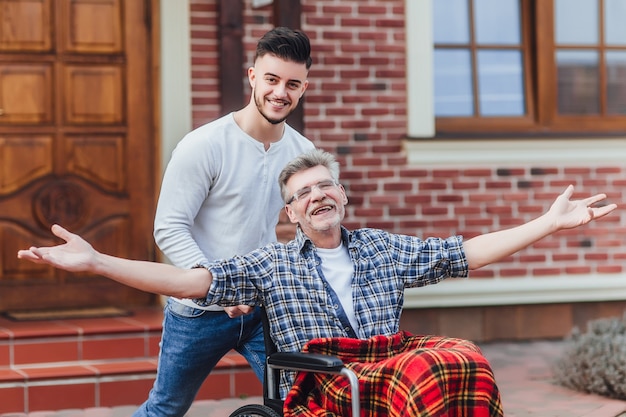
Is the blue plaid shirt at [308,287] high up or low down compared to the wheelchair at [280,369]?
up

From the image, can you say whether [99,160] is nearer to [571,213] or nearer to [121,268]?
[121,268]

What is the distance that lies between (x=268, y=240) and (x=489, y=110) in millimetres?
3930

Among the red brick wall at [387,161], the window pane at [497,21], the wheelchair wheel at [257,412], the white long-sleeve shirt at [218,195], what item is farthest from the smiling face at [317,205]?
the window pane at [497,21]

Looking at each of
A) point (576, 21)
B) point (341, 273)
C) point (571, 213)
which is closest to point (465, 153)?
point (576, 21)

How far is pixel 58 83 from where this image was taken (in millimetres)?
6793

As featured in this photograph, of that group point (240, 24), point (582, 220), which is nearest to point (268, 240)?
point (582, 220)

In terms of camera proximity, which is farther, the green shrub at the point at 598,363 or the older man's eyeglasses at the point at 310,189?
the green shrub at the point at 598,363

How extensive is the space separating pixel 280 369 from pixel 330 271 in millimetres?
364

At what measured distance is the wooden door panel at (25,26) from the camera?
6695 mm

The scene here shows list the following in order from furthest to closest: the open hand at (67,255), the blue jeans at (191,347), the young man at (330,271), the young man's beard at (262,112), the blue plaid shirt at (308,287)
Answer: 1. the blue jeans at (191,347)
2. the young man's beard at (262,112)
3. the blue plaid shirt at (308,287)
4. the young man at (330,271)
5. the open hand at (67,255)

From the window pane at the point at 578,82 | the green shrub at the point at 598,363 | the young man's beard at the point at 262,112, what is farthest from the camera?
the window pane at the point at 578,82

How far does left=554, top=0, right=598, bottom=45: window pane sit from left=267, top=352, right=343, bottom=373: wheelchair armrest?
4.77 m

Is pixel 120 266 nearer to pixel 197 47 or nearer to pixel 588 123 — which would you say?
pixel 197 47

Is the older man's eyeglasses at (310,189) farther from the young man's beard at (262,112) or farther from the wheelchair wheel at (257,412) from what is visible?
the wheelchair wheel at (257,412)
